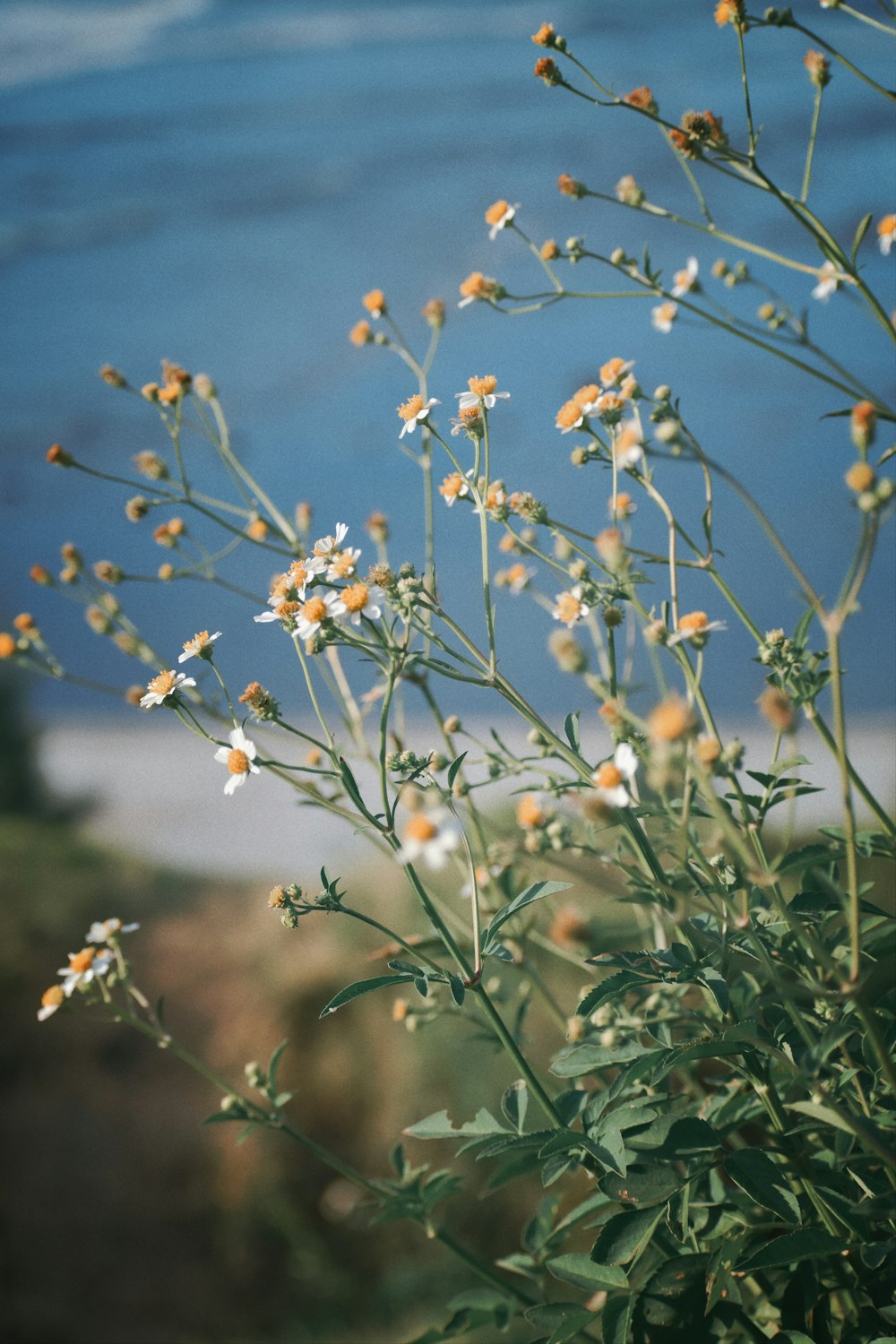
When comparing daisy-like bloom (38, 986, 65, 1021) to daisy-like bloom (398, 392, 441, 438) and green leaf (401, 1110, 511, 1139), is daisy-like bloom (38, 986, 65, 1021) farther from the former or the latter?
daisy-like bloom (398, 392, 441, 438)

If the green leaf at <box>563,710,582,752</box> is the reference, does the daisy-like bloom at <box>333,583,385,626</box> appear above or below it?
above

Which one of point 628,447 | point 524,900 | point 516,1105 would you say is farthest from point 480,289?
point 516,1105

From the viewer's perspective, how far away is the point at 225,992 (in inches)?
63.9

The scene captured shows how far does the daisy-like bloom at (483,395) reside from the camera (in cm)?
62

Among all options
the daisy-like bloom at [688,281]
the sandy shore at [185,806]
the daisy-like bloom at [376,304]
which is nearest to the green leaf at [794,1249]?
the daisy-like bloom at [688,281]

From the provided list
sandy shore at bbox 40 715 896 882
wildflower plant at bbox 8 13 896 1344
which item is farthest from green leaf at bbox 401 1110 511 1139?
sandy shore at bbox 40 715 896 882

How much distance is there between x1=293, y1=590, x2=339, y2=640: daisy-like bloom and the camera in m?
0.55

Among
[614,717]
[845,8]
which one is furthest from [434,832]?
[845,8]

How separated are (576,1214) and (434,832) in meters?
0.29

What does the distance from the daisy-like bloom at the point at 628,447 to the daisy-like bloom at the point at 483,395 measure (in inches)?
3.5

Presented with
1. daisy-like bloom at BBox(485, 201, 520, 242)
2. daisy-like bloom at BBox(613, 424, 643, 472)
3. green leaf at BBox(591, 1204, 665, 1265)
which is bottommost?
green leaf at BBox(591, 1204, 665, 1265)

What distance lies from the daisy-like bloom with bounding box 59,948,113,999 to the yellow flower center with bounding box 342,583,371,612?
1.07 feet

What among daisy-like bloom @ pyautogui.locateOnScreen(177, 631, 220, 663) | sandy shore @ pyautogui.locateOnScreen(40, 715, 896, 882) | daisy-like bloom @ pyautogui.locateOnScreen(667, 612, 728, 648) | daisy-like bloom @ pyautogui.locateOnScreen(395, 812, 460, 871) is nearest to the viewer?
daisy-like bloom @ pyautogui.locateOnScreen(395, 812, 460, 871)

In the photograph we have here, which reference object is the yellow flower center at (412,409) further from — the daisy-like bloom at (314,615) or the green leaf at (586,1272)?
the green leaf at (586,1272)
